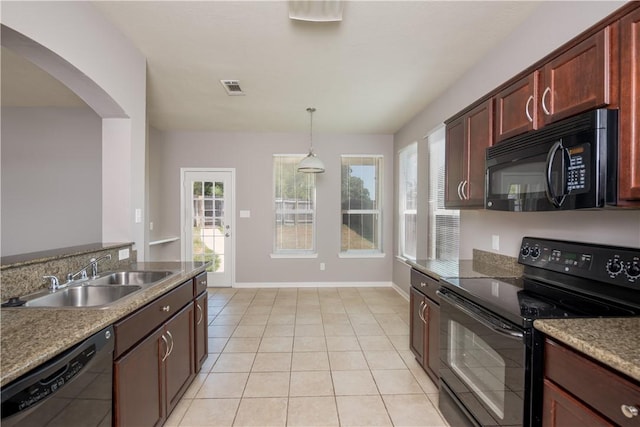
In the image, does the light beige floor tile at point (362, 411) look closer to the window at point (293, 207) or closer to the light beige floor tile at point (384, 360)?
the light beige floor tile at point (384, 360)

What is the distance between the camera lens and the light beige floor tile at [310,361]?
2.52 meters

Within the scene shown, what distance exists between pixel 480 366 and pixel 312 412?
1.11 m

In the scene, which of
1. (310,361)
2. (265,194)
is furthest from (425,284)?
(265,194)

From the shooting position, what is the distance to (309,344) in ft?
9.73

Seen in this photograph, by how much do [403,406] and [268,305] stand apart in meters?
2.51

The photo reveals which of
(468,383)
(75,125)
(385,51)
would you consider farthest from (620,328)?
(75,125)

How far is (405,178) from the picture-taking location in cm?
471

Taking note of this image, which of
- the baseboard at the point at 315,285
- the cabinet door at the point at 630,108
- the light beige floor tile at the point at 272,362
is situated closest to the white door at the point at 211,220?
the baseboard at the point at 315,285

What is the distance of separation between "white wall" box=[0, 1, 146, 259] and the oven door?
8.05 feet

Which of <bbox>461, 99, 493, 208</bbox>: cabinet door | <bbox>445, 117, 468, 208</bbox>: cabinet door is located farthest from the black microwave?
<bbox>445, 117, 468, 208</bbox>: cabinet door

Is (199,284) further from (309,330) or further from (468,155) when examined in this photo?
(468,155)

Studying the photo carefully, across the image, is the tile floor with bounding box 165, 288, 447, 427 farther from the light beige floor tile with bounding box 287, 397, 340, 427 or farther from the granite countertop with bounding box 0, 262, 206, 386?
the granite countertop with bounding box 0, 262, 206, 386

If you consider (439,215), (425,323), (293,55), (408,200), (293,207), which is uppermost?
(293,55)

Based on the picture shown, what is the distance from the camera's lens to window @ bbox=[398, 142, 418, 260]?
4328mm
